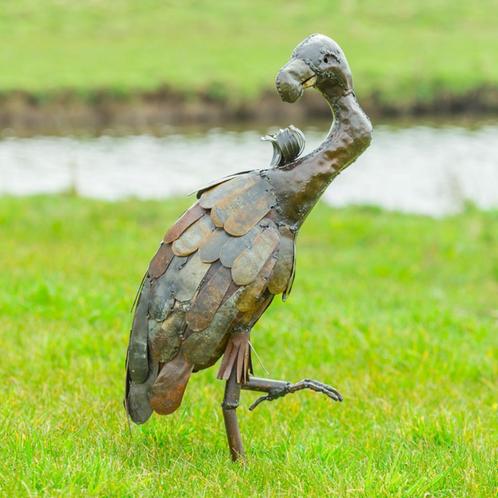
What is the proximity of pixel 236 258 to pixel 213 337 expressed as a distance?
1.34ft

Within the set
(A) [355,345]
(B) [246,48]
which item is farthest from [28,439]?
(B) [246,48]

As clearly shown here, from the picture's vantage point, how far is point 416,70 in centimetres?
3459

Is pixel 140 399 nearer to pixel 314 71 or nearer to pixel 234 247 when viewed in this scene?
pixel 234 247

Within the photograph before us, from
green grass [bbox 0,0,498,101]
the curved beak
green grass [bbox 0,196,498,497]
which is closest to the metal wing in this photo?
the curved beak

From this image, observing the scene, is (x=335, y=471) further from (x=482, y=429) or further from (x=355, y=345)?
(x=355, y=345)

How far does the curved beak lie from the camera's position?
4199 millimetres

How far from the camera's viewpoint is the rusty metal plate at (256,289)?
4164 mm

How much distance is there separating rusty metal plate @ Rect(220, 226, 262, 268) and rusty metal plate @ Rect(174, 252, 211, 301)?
3.7 inches

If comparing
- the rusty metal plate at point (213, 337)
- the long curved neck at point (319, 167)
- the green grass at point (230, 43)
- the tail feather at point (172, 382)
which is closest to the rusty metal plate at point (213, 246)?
the rusty metal plate at point (213, 337)

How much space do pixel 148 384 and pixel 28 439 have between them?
26.3 inches

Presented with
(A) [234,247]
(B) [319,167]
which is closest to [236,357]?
(A) [234,247]

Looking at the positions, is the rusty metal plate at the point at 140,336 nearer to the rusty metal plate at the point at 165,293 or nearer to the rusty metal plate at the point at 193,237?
the rusty metal plate at the point at 165,293

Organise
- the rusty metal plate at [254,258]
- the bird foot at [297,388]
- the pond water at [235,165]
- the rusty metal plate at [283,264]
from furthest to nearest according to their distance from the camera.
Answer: the pond water at [235,165]
the bird foot at [297,388]
the rusty metal plate at [283,264]
the rusty metal plate at [254,258]

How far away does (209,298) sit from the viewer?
415 cm
